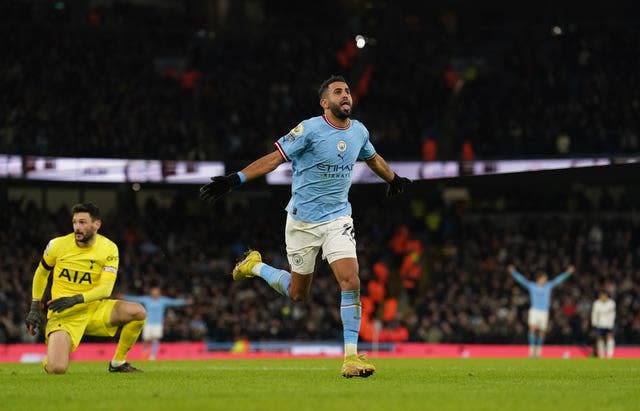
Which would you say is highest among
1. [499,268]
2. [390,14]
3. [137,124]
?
[390,14]

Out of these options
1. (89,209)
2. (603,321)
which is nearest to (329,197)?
(89,209)

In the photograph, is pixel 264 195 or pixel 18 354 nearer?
pixel 18 354

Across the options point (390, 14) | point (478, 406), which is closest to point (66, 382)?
point (478, 406)

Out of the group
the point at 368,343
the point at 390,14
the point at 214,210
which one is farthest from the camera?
the point at 390,14

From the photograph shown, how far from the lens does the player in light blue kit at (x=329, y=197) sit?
10.5 meters

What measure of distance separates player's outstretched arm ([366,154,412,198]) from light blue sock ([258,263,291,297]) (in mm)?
1371

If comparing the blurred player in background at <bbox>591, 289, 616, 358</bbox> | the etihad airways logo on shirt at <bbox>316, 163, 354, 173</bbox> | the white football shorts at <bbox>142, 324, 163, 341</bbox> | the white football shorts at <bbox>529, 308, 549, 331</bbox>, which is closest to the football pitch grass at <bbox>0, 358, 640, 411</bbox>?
the etihad airways logo on shirt at <bbox>316, 163, 354, 173</bbox>

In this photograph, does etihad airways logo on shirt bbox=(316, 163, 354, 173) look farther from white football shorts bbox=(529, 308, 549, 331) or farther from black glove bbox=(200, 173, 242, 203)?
white football shorts bbox=(529, 308, 549, 331)

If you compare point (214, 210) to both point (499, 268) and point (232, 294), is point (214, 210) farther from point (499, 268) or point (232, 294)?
point (499, 268)

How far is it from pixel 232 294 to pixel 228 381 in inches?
872

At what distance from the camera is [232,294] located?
32.4 m

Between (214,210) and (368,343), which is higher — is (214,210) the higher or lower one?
the higher one

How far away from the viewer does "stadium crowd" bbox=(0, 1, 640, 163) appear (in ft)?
108

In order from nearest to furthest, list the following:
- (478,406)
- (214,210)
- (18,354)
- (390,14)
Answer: (478,406)
(18,354)
(214,210)
(390,14)
